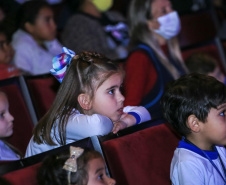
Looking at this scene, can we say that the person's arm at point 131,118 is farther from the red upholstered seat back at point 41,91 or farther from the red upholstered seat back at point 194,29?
the red upholstered seat back at point 194,29

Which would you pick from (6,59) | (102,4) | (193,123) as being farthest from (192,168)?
(102,4)

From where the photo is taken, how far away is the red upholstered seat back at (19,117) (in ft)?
8.21

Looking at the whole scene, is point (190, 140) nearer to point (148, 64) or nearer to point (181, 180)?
point (181, 180)

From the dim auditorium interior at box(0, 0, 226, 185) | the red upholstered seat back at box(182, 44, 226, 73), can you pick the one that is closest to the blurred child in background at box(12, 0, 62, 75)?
the dim auditorium interior at box(0, 0, 226, 185)

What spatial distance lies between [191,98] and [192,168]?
289 millimetres

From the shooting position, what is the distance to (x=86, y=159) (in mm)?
1616

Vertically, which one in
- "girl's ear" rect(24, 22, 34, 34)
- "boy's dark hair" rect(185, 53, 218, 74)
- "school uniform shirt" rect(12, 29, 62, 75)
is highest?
"girl's ear" rect(24, 22, 34, 34)

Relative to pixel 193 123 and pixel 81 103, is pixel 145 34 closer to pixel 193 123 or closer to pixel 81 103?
pixel 81 103

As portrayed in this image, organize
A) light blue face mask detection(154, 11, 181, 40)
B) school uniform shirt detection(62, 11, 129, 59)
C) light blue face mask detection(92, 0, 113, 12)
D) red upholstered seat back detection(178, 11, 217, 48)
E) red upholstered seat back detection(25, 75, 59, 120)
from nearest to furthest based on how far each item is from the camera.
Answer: red upholstered seat back detection(25, 75, 59, 120) → light blue face mask detection(154, 11, 181, 40) → school uniform shirt detection(62, 11, 129, 59) → light blue face mask detection(92, 0, 113, 12) → red upholstered seat back detection(178, 11, 217, 48)

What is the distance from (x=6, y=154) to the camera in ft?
6.89

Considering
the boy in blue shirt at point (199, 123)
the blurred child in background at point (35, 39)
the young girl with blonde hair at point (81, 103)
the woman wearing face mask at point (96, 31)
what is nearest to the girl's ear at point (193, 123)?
the boy in blue shirt at point (199, 123)

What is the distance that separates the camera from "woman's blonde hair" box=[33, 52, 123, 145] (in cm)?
198

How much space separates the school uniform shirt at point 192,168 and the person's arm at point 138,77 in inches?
35.1

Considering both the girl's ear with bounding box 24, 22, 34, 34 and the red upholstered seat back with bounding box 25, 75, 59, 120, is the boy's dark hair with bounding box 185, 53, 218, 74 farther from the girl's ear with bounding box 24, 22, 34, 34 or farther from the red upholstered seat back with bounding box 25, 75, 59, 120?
the girl's ear with bounding box 24, 22, 34, 34
